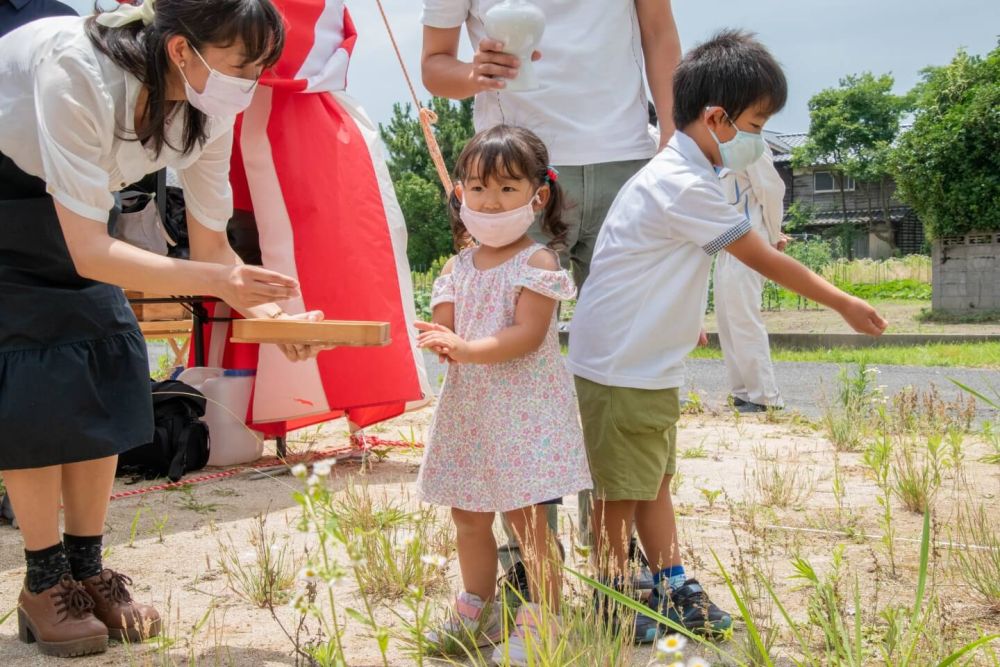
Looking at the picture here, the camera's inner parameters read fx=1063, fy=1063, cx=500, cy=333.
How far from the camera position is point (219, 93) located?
222cm

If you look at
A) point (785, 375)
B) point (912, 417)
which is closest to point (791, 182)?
point (785, 375)

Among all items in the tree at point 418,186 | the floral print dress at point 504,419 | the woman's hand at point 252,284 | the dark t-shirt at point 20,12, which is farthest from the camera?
the tree at point 418,186

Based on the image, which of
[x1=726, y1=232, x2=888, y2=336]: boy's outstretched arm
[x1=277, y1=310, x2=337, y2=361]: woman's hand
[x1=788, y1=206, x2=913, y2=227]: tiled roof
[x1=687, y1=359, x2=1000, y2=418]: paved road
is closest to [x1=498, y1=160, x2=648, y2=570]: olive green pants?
[x1=726, y1=232, x2=888, y2=336]: boy's outstretched arm

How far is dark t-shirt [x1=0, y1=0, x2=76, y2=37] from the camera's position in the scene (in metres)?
2.81

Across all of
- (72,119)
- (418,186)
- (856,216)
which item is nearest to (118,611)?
(72,119)

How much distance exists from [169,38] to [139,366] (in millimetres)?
788

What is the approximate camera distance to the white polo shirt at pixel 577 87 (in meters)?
2.65

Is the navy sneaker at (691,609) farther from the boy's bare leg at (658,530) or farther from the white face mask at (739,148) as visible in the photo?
the white face mask at (739,148)

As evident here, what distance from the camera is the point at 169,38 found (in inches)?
86.1

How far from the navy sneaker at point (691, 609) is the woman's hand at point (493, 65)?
3.96 ft

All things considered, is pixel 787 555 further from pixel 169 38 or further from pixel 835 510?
pixel 169 38

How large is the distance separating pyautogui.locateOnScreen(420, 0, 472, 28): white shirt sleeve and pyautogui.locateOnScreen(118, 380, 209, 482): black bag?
2.23m

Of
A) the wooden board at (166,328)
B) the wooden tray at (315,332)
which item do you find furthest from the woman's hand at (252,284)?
the wooden board at (166,328)

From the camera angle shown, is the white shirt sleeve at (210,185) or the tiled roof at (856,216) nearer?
the white shirt sleeve at (210,185)
